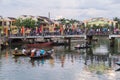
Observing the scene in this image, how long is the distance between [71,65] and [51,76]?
964 cm

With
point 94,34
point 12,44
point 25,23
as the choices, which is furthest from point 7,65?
point 25,23

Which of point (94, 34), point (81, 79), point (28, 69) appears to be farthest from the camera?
point (94, 34)

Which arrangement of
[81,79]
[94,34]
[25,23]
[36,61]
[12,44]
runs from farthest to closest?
[25,23] → [12,44] → [94,34] → [36,61] → [81,79]

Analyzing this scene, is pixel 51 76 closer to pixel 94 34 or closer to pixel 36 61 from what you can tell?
pixel 36 61

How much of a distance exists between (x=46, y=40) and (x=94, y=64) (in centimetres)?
4551

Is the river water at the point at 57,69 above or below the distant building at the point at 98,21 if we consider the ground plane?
below

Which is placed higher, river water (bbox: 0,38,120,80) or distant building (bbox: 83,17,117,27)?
distant building (bbox: 83,17,117,27)

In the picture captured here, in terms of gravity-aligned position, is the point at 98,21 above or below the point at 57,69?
above

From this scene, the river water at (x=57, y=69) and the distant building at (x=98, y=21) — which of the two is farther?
the distant building at (x=98, y=21)

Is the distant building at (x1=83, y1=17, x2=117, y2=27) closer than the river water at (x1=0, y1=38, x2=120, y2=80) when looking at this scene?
No

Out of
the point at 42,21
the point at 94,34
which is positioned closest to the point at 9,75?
the point at 94,34

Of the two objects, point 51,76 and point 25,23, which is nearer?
point 51,76

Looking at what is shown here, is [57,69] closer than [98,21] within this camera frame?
Yes

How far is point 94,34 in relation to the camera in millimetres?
80375
